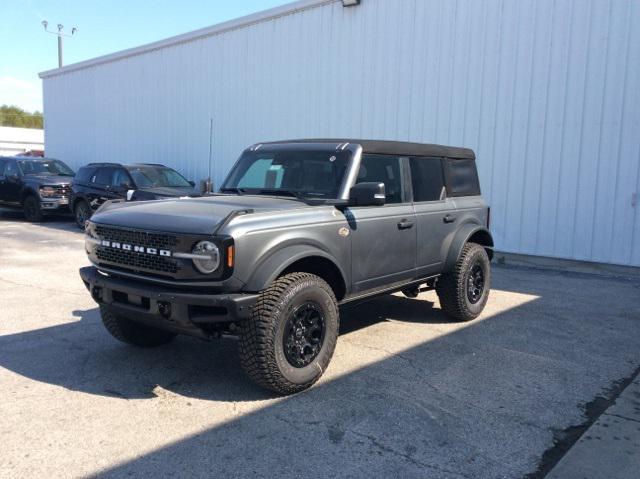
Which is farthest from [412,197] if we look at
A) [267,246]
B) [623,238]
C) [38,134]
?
[38,134]

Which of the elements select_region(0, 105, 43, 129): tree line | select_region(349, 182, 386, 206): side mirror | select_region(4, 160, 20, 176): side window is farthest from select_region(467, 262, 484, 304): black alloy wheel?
select_region(0, 105, 43, 129): tree line

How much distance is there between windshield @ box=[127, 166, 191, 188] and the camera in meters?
13.0

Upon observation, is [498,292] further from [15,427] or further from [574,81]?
[15,427]

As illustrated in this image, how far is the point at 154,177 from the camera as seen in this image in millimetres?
13312

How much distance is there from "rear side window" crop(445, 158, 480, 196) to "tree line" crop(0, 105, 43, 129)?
101m

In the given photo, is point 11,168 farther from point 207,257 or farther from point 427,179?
point 207,257

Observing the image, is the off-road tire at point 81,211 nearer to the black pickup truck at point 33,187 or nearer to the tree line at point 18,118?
the black pickup truck at point 33,187

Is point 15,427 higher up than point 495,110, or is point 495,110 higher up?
point 495,110

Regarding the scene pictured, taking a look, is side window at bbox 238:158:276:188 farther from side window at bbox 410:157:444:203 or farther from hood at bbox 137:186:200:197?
hood at bbox 137:186:200:197

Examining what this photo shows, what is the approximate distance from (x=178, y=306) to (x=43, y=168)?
14.3m

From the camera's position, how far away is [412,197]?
5488 mm

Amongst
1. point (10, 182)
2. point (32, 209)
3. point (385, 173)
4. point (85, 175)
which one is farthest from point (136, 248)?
point (10, 182)

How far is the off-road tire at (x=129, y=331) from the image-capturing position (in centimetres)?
483

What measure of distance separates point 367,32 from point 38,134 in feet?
179
